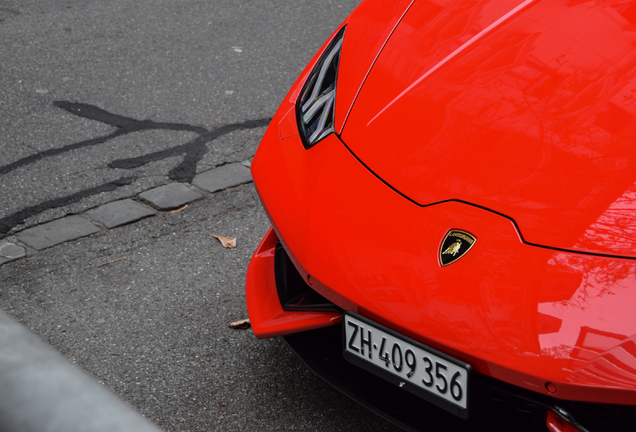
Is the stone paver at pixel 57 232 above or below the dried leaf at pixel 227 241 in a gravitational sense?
below

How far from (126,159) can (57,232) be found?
0.66 m

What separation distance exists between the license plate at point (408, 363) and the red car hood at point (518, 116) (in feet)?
1.11

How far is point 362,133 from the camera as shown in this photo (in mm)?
1784

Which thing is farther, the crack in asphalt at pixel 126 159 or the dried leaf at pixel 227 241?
the crack in asphalt at pixel 126 159

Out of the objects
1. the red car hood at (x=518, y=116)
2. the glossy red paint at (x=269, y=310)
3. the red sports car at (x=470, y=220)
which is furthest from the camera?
the glossy red paint at (x=269, y=310)

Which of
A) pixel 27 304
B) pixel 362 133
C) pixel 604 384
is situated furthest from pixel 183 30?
pixel 604 384

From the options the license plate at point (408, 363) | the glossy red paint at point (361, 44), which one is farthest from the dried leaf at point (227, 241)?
the license plate at point (408, 363)

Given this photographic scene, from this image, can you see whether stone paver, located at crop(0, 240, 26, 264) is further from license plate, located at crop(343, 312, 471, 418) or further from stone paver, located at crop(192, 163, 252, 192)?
license plate, located at crop(343, 312, 471, 418)

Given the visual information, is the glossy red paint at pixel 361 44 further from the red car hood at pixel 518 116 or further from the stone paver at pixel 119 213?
the stone paver at pixel 119 213

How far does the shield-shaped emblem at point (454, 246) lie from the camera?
1477mm

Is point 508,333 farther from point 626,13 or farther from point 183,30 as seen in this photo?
point 183,30

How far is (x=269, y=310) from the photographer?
6.17 ft

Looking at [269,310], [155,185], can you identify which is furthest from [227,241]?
[269,310]

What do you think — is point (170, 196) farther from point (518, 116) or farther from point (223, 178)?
point (518, 116)
